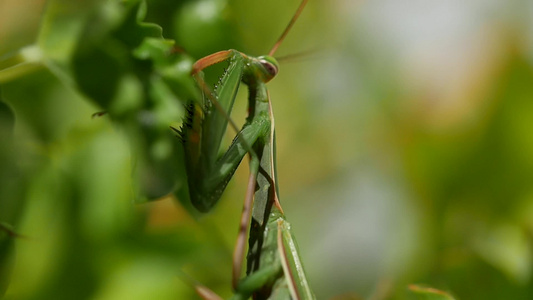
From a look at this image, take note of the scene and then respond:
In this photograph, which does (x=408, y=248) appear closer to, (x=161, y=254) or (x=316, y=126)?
(x=316, y=126)

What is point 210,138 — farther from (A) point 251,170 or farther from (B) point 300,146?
(B) point 300,146

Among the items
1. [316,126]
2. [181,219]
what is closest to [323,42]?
[316,126]

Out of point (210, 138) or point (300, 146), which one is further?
point (300, 146)

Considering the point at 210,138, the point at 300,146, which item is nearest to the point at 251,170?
the point at 210,138
